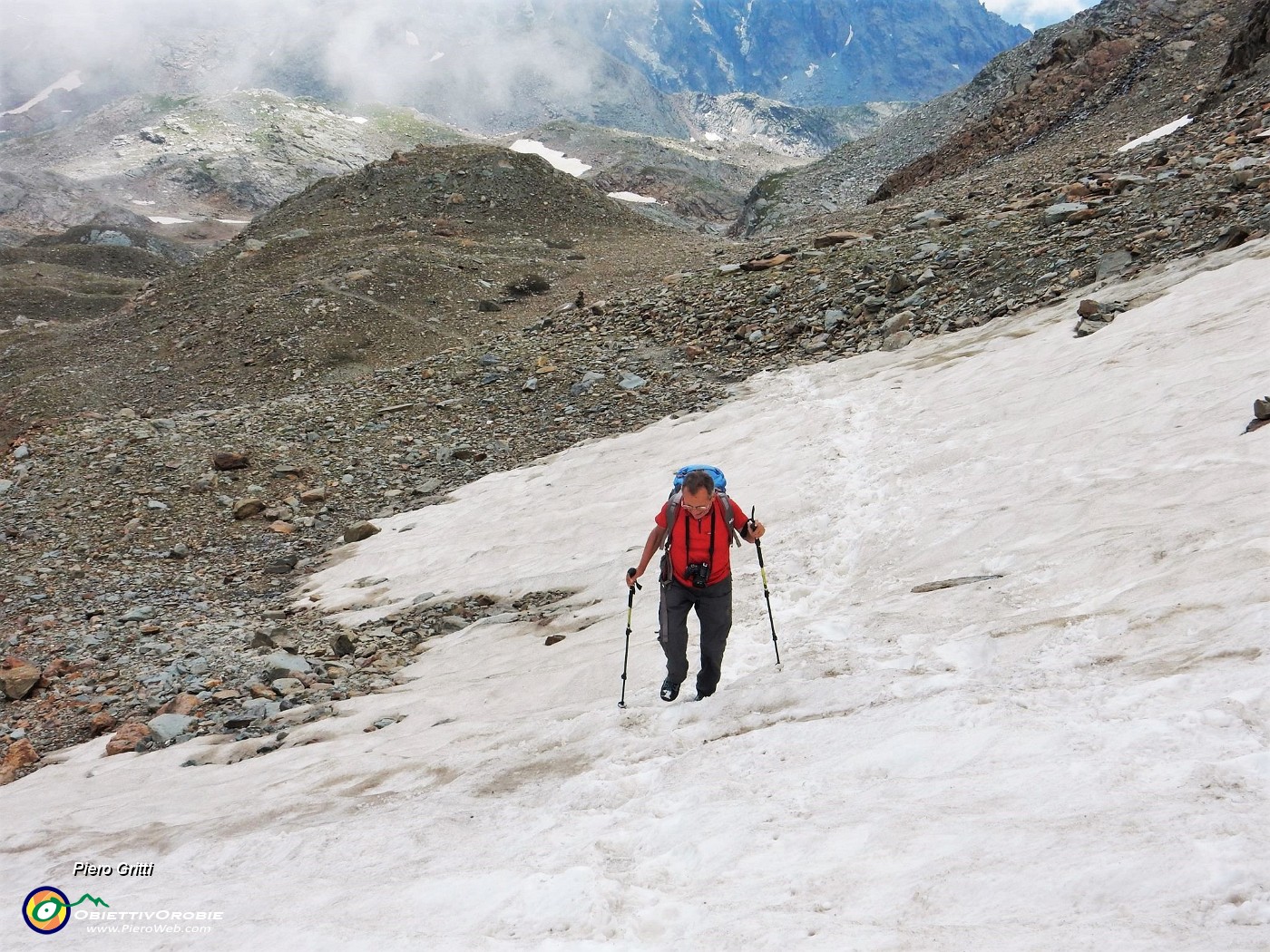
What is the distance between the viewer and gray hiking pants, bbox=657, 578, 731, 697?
24.9ft

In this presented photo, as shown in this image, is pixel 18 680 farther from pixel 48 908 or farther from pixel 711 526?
pixel 711 526

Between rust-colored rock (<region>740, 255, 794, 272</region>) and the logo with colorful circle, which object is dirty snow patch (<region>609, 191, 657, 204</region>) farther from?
the logo with colorful circle

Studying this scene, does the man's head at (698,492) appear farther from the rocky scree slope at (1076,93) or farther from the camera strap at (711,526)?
the rocky scree slope at (1076,93)

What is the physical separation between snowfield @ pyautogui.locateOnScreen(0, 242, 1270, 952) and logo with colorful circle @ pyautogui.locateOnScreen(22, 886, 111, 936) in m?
0.11

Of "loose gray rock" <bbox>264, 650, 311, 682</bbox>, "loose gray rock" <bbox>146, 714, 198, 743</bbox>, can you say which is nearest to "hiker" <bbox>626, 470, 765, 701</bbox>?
"loose gray rock" <bbox>264, 650, 311, 682</bbox>

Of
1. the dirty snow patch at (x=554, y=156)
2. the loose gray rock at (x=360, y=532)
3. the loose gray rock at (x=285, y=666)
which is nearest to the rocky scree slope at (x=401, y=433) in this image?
the loose gray rock at (x=285, y=666)

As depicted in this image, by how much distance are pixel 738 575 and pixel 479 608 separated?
4.08m

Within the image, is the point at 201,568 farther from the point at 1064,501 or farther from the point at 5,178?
the point at 5,178

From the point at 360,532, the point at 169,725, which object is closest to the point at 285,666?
the point at 169,725

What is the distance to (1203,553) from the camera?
7121 millimetres

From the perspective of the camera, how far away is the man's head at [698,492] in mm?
7324

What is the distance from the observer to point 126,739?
399 inches

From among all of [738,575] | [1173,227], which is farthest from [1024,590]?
[1173,227]

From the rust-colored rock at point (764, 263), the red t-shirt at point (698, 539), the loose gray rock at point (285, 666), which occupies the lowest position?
the loose gray rock at point (285, 666)
